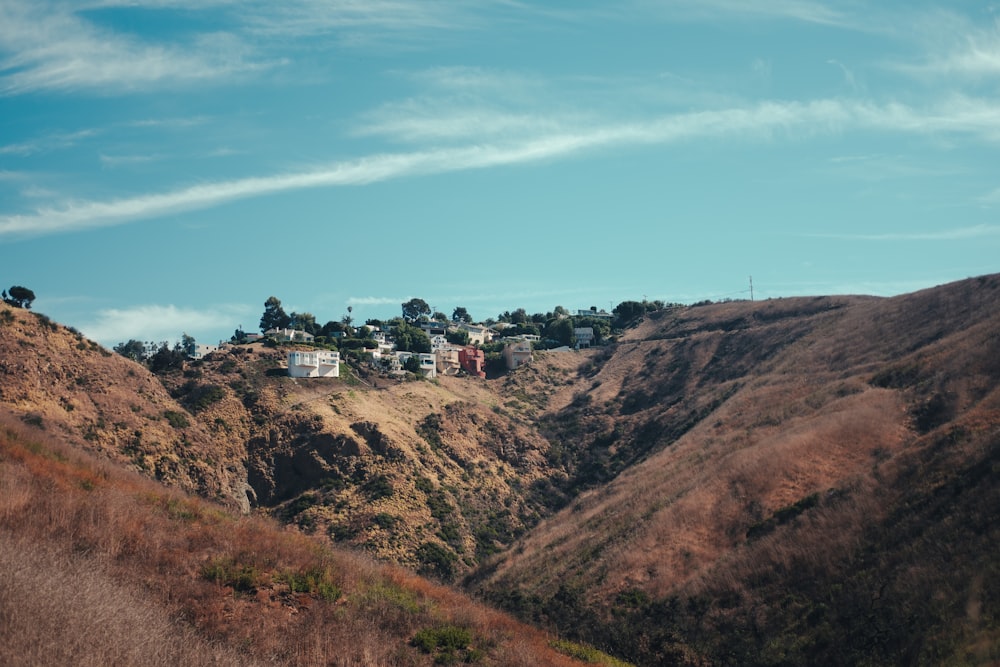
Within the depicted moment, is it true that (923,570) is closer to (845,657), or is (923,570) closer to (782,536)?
(845,657)

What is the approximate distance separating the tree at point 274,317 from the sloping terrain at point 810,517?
58382 mm

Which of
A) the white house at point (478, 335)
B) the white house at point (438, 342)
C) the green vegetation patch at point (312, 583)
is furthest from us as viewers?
the white house at point (478, 335)

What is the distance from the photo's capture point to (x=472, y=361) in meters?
102

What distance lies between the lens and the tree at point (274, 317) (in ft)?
382

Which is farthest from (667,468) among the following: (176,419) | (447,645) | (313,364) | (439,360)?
(439,360)

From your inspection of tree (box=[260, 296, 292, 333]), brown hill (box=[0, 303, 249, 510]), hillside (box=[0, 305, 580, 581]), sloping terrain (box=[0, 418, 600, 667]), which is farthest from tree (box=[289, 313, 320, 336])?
sloping terrain (box=[0, 418, 600, 667])

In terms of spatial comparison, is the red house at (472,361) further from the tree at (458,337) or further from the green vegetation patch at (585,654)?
the green vegetation patch at (585,654)

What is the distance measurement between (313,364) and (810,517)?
47316mm

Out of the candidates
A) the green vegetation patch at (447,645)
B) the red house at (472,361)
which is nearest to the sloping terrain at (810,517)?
the green vegetation patch at (447,645)

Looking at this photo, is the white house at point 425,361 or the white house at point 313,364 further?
the white house at point 425,361

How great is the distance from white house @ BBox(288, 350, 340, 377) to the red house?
2797 cm

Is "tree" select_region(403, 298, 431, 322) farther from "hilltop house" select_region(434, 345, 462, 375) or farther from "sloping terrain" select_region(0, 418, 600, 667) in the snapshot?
"sloping terrain" select_region(0, 418, 600, 667)

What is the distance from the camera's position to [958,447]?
3353cm

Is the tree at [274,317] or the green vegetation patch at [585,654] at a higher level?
the tree at [274,317]
